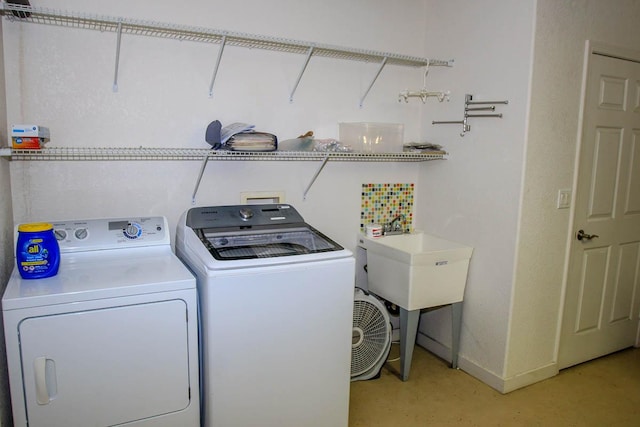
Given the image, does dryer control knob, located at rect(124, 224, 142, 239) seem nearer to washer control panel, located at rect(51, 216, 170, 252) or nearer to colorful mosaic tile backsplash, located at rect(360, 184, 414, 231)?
washer control panel, located at rect(51, 216, 170, 252)

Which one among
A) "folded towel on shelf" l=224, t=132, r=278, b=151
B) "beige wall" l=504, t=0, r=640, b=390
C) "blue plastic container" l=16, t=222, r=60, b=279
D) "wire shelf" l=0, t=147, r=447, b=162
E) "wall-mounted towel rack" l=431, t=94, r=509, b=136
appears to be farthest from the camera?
"wall-mounted towel rack" l=431, t=94, r=509, b=136

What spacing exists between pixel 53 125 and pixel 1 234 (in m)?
0.64

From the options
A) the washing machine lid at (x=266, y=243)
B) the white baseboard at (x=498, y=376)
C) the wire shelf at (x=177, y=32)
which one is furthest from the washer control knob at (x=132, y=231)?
the white baseboard at (x=498, y=376)

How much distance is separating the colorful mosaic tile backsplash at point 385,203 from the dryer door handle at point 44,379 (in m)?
2.02

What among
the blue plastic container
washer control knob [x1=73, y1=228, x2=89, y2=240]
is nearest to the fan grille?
washer control knob [x1=73, y1=228, x2=89, y2=240]

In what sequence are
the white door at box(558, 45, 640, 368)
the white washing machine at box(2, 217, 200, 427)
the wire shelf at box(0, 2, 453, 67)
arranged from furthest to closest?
1. the white door at box(558, 45, 640, 368)
2. the wire shelf at box(0, 2, 453, 67)
3. the white washing machine at box(2, 217, 200, 427)

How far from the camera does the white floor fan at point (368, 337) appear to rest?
2.60 meters

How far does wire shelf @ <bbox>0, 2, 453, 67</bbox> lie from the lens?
1906 mm

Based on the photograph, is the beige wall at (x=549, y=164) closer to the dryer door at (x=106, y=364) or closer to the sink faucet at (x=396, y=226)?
the sink faucet at (x=396, y=226)

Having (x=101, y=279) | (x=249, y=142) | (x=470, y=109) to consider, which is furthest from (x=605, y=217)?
(x=101, y=279)

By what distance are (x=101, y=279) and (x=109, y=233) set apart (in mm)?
417

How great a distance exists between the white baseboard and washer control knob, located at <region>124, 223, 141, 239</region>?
2.14 metres

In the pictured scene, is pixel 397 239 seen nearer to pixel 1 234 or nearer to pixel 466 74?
pixel 466 74

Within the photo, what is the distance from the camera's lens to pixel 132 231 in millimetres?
2072
